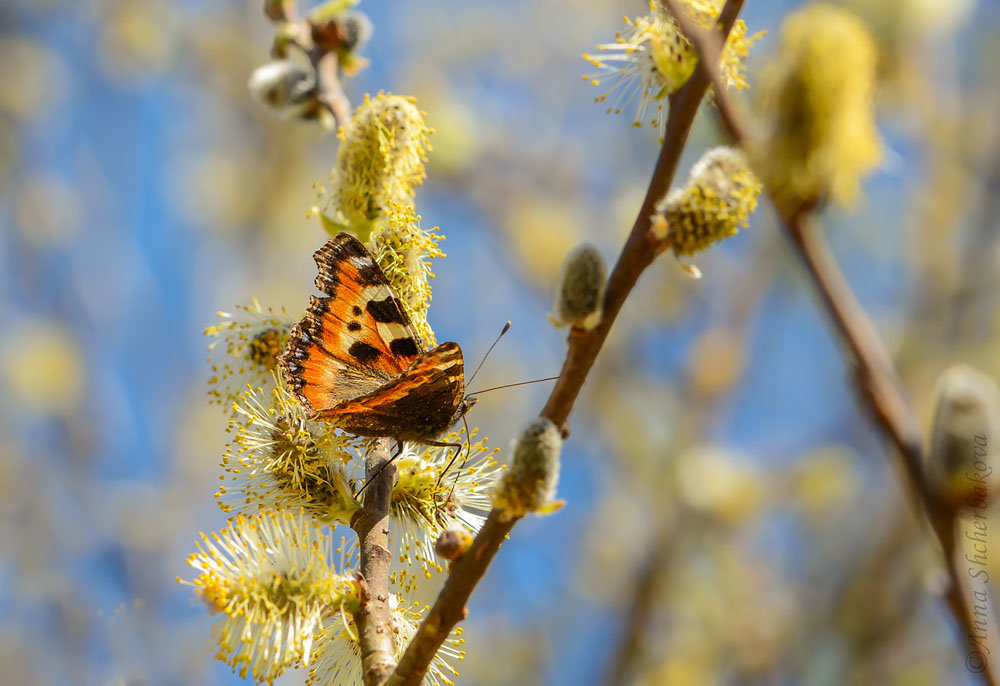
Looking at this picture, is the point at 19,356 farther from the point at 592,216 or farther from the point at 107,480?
the point at 592,216

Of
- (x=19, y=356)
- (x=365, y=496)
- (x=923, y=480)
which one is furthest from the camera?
(x=19, y=356)

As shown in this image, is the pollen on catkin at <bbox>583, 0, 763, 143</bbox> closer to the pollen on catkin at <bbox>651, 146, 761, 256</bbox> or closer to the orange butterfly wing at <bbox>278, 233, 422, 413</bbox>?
the pollen on catkin at <bbox>651, 146, 761, 256</bbox>

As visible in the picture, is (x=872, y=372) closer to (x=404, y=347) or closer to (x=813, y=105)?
(x=813, y=105)

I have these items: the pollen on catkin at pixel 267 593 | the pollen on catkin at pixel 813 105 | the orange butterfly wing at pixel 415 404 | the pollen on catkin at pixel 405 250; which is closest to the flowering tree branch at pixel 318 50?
the pollen on catkin at pixel 405 250

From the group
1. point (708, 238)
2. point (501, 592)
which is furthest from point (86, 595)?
point (708, 238)

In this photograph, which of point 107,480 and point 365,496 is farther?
point 107,480

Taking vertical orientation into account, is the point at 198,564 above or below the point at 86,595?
above
